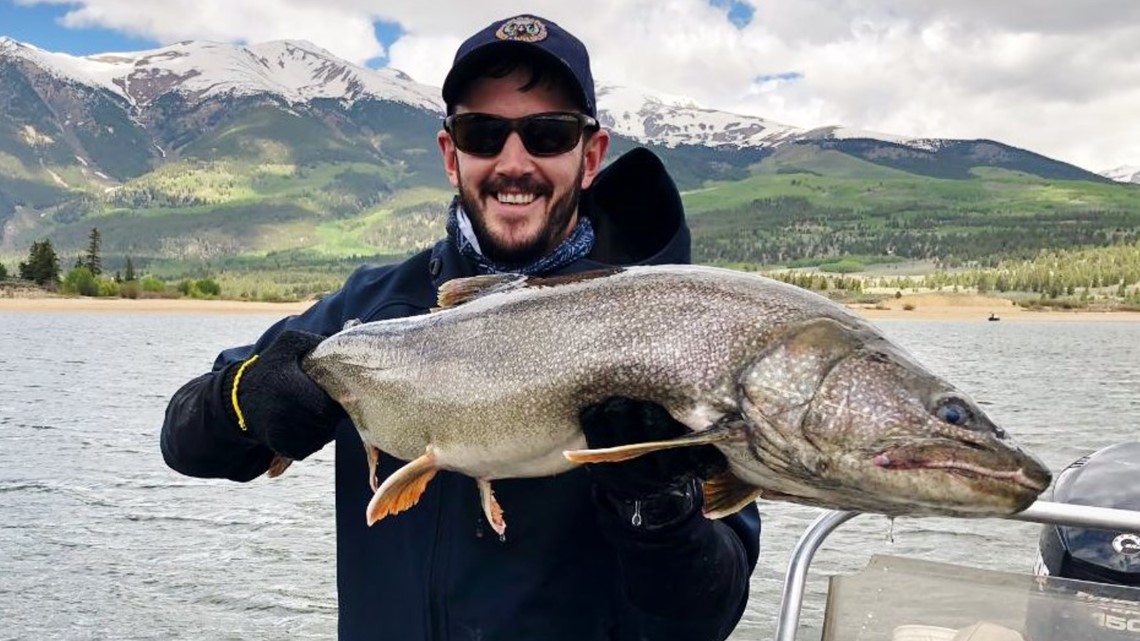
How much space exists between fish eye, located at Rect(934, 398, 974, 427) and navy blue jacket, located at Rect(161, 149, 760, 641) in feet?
2.68

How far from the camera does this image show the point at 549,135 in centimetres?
378

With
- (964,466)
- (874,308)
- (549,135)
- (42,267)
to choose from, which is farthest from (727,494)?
(874,308)

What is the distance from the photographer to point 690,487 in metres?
3.00

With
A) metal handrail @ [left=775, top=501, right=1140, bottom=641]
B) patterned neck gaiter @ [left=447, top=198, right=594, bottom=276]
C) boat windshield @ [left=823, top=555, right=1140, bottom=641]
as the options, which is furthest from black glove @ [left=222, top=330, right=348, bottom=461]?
boat windshield @ [left=823, top=555, right=1140, bottom=641]

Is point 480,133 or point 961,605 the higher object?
point 480,133

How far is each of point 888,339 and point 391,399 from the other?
1.62 m

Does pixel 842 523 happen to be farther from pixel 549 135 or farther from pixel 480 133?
pixel 480 133

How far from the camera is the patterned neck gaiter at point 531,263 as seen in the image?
376cm

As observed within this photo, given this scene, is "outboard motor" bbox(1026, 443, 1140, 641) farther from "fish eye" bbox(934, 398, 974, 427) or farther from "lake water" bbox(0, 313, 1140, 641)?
"fish eye" bbox(934, 398, 974, 427)

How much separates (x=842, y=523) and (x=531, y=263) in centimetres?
149

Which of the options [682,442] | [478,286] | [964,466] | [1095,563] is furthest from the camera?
[1095,563]

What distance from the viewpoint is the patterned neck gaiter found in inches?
148

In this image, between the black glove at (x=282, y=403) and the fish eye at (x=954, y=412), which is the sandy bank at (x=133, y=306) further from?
the fish eye at (x=954, y=412)

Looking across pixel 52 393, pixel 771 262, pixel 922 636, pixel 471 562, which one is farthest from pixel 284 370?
pixel 771 262
